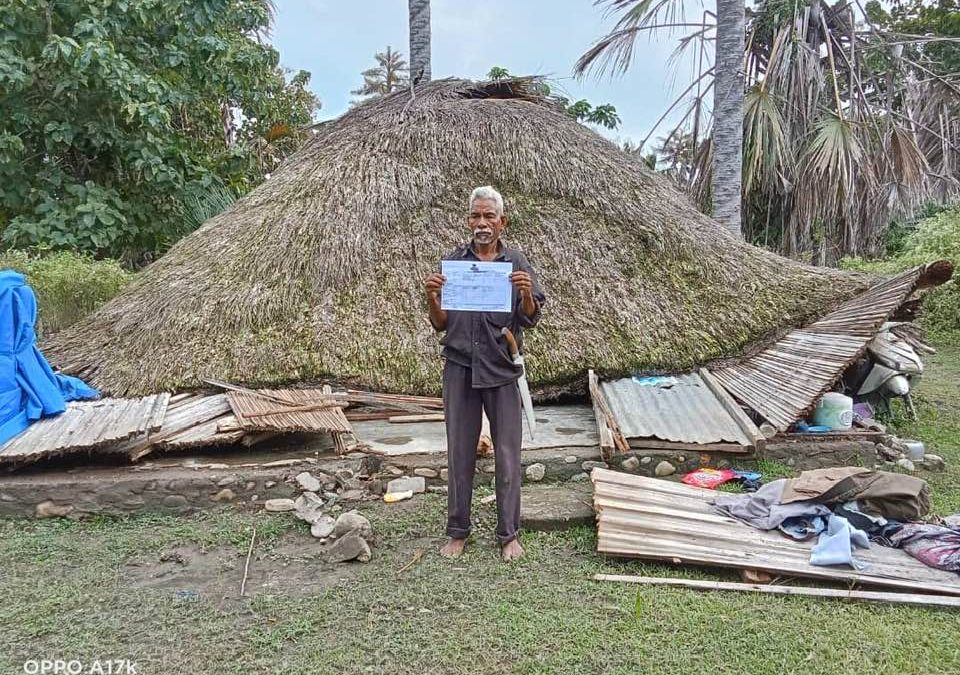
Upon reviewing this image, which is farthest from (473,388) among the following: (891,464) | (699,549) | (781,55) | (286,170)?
(781,55)

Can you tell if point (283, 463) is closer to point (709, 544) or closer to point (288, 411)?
point (288, 411)

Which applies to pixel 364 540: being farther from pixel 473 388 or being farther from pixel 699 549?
pixel 699 549

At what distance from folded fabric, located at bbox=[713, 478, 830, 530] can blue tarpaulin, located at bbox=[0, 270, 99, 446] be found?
4263 millimetres

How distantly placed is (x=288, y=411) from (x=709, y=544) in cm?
283

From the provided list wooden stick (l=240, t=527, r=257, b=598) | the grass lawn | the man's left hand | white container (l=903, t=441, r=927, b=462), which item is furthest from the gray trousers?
white container (l=903, t=441, r=927, b=462)

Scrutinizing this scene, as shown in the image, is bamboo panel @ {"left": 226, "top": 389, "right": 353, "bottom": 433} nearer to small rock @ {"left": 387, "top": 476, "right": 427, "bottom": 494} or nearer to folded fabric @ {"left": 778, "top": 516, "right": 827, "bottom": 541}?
small rock @ {"left": 387, "top": 476, "right": 427, "bottom": 494}

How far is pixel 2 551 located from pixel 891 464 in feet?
18.0

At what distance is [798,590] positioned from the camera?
2910mm

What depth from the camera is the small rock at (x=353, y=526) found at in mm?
3480

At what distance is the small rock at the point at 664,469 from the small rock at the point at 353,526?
1.93m

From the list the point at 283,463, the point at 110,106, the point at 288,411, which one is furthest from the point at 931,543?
the point at 110,106

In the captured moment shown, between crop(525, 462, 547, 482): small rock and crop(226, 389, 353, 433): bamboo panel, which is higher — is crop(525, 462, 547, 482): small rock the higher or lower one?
the lower one

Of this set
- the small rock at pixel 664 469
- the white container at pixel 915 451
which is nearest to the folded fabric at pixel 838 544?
the small rock at pixel 664 469

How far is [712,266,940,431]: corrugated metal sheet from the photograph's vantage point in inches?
181
